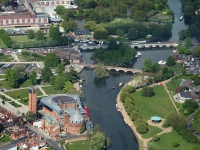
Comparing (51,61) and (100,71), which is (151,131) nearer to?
(100,71)

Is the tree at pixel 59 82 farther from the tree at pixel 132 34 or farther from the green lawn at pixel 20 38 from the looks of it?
the tree at pixel 132 34

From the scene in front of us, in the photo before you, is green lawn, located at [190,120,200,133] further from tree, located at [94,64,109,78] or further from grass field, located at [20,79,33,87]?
grass field, located at [20,79,33,87]

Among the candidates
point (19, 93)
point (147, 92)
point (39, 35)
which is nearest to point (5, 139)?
point (19, 93)

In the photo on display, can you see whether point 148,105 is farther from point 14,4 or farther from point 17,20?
point 14,4

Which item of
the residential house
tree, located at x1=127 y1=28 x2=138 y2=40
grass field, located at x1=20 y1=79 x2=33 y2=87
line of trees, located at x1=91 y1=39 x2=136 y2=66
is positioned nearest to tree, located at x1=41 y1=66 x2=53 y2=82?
grass field, located at x1=20 y1=79 x2=33 y2=87

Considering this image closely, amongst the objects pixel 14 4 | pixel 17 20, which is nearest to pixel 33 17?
pixel 17 20

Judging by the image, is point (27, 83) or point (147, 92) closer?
point (147, 92)

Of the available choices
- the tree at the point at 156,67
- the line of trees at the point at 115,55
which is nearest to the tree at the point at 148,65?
the tree at the point at 156,67
